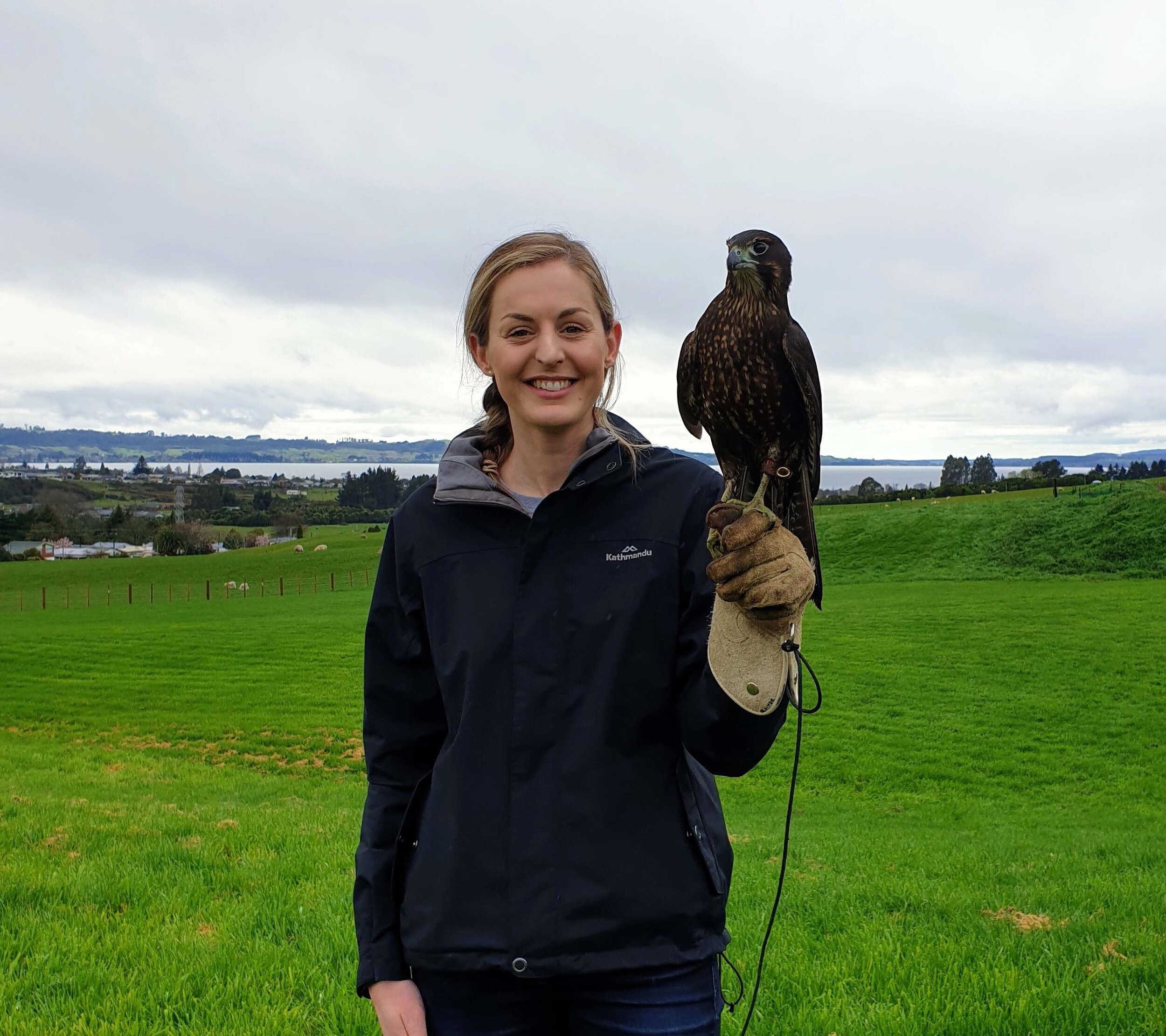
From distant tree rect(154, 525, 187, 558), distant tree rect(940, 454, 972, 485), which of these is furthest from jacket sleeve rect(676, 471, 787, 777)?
distant tree rect(154, 525, 187, 558)

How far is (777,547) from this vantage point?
5.59ft

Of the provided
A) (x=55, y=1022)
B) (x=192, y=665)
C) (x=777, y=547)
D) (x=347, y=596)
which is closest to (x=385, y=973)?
(x=777, y=547)

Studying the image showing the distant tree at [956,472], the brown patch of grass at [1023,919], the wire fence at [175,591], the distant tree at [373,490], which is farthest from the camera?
the distant tree at [373,490]

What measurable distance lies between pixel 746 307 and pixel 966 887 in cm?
537

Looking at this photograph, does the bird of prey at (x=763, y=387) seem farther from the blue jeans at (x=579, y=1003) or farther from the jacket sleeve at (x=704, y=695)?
the blue jeans at (x=579, y=1003)

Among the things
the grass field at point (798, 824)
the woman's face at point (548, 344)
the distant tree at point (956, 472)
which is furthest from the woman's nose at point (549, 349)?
the distant tree at point (956, 472)

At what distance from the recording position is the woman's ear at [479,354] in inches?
88.5

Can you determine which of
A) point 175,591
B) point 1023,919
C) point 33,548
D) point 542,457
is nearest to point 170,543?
point 33,548

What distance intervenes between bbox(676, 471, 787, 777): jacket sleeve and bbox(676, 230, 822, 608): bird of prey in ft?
0.47

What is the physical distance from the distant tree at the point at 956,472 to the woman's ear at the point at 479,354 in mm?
56822

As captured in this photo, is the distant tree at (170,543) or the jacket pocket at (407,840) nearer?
the jacket pocket at (407,840)

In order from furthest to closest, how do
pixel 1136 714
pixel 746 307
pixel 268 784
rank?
pixel 1136 714 → pixel 268 784 → pixel 746 307

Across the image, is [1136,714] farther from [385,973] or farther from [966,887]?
[385,973]

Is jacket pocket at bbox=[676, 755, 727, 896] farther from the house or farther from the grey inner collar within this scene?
the house
